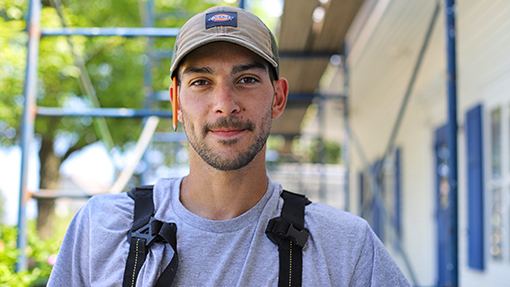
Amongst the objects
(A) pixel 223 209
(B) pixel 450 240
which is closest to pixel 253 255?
(A) pixel 223 209

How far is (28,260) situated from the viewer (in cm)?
411

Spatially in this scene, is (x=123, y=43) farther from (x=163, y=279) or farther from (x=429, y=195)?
(x=163, y=279)

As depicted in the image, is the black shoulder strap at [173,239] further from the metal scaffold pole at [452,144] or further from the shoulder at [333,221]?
the metal scaffold pole at [452,144]

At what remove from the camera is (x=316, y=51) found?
5945 mm

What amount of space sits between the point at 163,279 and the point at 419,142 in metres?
5.79

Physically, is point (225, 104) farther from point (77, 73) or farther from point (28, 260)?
point (77, 73)

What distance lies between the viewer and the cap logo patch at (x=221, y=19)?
149 centimetres

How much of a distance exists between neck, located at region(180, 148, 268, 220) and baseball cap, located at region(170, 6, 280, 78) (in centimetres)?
30

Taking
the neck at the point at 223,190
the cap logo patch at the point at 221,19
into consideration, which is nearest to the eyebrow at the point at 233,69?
the cap logo patch at the point at 221,19

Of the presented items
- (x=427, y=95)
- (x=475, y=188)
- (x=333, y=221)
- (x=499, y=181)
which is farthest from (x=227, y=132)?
(x=427, y=95)

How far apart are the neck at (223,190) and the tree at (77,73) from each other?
8.97 m

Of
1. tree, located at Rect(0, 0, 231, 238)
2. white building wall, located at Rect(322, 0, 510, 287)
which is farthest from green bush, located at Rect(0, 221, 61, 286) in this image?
tree, located at Rect(0, 0, 231, 238)

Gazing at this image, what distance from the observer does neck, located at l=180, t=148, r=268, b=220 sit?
59.9 inches

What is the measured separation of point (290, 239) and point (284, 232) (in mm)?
25
